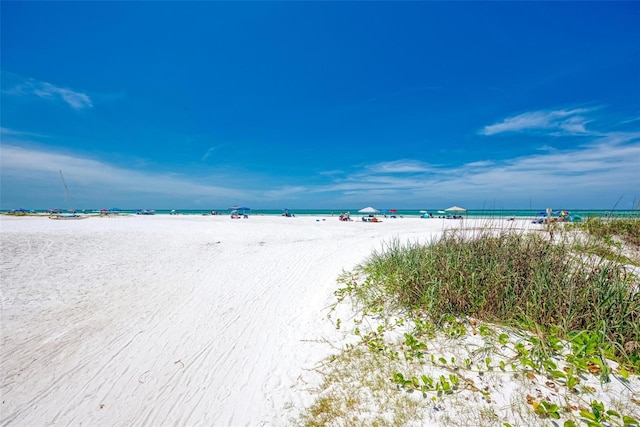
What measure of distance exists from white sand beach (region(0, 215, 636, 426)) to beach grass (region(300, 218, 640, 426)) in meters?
0.84

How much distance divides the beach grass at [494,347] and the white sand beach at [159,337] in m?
0.84

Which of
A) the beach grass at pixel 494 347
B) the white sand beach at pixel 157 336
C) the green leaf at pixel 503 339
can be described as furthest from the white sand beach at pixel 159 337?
the green leaf at pixel 503 339

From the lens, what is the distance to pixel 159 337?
5.62 meters

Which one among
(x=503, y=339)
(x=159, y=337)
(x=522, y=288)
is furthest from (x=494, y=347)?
(x=159, y=337)

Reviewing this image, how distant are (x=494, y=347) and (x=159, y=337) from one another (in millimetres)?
6337

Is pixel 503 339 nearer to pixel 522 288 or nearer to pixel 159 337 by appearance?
pixel 522 288

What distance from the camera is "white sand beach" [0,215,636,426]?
3.74 metres

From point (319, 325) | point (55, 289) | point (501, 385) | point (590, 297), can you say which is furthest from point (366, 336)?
A: point (55, 289)

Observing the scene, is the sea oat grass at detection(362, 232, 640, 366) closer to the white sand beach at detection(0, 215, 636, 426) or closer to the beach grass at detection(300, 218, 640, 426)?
the beach grass at detection(300, 218, 640, 426)

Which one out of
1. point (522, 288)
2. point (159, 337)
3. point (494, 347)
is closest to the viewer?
point (494, 347)

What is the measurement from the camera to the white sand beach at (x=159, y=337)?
3742mm

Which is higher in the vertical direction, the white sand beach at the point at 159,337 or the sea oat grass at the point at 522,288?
the sea oat grass at the point at 522,288

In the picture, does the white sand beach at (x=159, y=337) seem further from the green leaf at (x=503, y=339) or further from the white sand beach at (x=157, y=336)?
the green leaf at (x=503, y=339)

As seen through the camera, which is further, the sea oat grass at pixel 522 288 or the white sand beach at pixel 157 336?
the white sand beach at pixel 157 336
